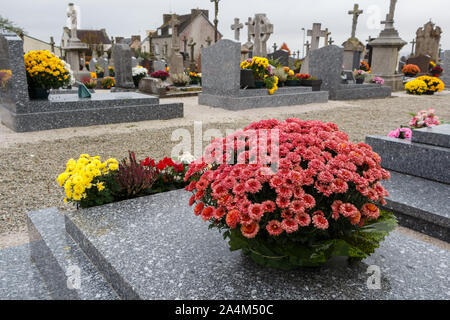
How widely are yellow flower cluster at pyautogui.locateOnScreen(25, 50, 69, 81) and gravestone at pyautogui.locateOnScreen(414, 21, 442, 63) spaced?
24.3 meters

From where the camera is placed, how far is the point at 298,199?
1.59 meters

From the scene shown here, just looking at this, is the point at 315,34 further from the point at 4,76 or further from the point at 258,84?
the point at 4,76

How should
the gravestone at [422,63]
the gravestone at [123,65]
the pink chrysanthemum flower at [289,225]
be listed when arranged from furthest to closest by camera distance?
the gravestone at [422,63], the gravestone at [123,65], the pink chrysanthemum flower at [289,225]

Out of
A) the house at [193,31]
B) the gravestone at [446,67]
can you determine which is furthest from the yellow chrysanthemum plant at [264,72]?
the house at [193,31]

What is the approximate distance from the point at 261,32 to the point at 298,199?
14986mm

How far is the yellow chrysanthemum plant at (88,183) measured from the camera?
260cm

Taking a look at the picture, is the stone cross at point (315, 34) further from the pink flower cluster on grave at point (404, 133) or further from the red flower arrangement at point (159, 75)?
the pink flower cluster on grave at point (404, 133)

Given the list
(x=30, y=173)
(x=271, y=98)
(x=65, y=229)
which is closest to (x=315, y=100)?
(x=271, y=98)

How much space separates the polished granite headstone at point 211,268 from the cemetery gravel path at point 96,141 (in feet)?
4.24

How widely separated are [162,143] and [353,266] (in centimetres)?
471

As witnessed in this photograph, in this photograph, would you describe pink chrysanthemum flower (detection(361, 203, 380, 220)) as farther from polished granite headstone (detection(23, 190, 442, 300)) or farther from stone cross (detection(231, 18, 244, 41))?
stone cross (detection(231, 18, 244, 41))

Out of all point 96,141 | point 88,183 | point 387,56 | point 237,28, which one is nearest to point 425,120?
point 88,183

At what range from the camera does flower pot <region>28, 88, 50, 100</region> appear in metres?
7.27

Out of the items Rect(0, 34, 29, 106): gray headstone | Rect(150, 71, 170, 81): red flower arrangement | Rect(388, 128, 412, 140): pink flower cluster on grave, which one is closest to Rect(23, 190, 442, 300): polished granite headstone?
Rect(388, 128, 412, 140): pink flower cluster on grave
